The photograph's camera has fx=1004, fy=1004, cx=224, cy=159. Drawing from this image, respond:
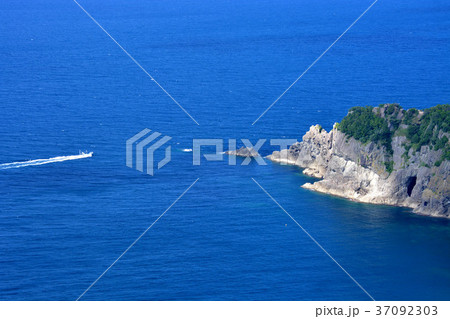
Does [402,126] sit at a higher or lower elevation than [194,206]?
higher

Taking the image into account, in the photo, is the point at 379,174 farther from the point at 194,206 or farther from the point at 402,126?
the point at 194,206

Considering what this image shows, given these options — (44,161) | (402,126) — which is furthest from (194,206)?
(44,161)

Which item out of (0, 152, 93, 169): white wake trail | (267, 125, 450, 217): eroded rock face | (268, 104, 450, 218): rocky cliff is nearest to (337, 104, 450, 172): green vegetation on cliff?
(268, 104, 450, 218): rocky cliff

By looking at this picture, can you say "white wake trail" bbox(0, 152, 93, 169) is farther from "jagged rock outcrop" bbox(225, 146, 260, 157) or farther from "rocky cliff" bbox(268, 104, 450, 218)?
"rocky cliff" bbox(268, 104, 450, 218)

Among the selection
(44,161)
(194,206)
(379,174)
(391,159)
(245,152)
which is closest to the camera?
(194,206)

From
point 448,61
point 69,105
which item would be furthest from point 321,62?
point 69,105

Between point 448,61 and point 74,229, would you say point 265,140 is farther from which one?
point 448,61

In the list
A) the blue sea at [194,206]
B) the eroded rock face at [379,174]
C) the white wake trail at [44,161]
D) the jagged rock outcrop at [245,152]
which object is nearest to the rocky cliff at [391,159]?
the eroded rock face at [379,174]

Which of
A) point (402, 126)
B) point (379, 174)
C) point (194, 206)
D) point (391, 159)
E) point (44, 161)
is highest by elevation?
point (402, 126)
